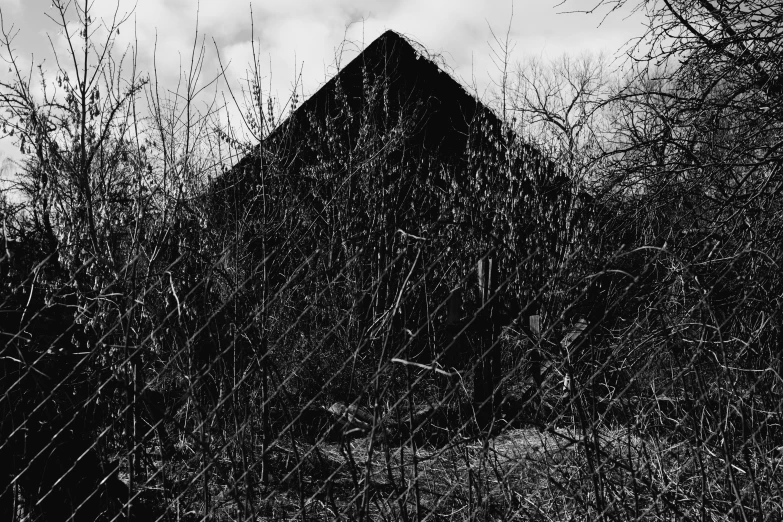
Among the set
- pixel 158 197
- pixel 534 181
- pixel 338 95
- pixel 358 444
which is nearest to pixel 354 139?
pixel 338 95

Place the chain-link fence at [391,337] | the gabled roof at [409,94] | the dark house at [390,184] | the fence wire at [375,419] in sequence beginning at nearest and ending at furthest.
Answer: the fence wire at [375,419] → the chain-link fence at [391,337] → the dark house at [390,184] → the gabled roof at [409,94]

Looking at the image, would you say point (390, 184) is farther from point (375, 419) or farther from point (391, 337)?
point (375, 419)

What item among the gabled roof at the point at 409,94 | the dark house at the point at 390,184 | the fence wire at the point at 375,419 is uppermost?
the gabled roof at the point at 409,94

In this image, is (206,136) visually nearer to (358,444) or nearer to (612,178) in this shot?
(358,444)

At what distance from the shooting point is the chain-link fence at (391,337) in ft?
7.82

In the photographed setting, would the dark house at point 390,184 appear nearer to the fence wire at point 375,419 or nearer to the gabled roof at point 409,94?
the gabled roof at point 409,94

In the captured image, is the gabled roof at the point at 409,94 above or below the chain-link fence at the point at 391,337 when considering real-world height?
above

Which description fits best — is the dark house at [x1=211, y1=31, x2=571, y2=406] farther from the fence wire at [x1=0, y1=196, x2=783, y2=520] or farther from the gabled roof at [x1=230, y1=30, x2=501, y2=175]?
the fence wire at [x1=0, y1=196, x2=783, y2=520]

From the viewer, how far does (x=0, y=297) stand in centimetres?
313

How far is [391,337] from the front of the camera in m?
3.58

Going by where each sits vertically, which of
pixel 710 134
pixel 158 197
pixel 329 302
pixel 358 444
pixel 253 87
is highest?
pixel 253 87

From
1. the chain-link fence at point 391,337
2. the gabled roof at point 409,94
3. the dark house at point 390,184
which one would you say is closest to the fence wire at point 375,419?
the chain-link fence at point 391,337

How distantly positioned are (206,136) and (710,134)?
12.7 ft

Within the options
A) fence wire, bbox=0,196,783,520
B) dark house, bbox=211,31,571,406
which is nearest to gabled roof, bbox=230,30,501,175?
dark house, bbox=211,31,571,406
